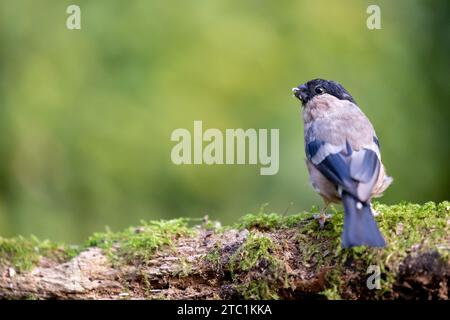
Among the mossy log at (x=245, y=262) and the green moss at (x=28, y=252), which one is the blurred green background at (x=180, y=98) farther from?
the mossy log at (x=245, y=262)

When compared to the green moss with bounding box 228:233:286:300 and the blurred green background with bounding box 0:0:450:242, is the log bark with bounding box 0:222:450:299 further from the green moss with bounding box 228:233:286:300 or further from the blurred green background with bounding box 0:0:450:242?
the blurred green background with bounding box 0:0:450:242

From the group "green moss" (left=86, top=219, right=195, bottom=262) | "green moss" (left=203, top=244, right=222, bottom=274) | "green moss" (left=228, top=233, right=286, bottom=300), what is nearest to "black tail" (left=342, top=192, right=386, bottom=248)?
"green moss" (left=228, top=233, right=286, bottom=300)

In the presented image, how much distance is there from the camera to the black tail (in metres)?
4.38

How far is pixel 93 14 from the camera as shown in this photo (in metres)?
9.13

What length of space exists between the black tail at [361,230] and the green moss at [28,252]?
90.8 inches

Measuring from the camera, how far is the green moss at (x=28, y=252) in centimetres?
520

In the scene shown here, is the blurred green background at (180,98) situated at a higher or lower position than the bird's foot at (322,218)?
higher

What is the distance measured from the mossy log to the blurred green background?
328cm

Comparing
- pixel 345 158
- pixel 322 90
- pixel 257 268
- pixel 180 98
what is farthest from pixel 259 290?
pixel 180 98

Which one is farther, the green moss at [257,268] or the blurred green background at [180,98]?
the blurred green background at [180,98]

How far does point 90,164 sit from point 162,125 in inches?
43.9

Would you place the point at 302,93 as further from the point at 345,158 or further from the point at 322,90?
the point at 345,158

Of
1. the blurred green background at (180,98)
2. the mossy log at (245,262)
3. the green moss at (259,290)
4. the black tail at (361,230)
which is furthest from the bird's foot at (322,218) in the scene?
the blurred green background at (180,98)
